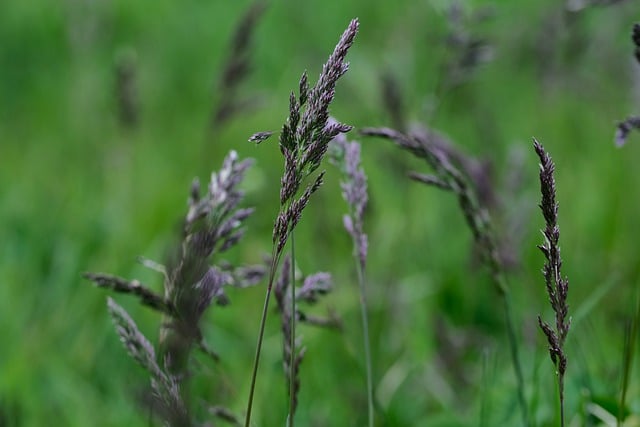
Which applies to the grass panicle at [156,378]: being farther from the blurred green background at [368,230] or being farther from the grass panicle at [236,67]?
the grass panicle at [236,67]

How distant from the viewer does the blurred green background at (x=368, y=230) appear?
222 centimetres

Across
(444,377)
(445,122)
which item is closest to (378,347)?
(444,377)

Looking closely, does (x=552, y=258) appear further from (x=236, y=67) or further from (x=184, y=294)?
(x=236, y=67)

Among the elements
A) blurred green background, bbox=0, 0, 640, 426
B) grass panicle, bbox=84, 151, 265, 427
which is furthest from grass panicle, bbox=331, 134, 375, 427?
blurred green background, bbox=0, 0, 640, 426

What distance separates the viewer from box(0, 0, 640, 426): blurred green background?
2.22 metres

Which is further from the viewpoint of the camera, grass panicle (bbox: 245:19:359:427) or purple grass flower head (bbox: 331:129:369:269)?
purple grass flower head (bbox: 331:129:369:269)

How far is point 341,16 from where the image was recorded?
8141mm

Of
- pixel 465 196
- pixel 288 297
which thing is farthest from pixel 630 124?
pixel 288 297

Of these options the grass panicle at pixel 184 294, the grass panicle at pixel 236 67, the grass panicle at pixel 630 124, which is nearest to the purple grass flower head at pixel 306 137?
A: the grass panicle at pixel 184 294

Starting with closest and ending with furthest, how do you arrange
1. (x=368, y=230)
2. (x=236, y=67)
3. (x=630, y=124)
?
(x=630, y=124)
(x=236, y=67)
(x=368, y=230)

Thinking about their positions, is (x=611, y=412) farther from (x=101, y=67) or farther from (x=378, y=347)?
(x=101, y=67)

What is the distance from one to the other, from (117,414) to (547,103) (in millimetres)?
3033

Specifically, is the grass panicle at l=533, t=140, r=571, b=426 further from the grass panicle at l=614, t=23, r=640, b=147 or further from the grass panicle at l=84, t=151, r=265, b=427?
the grass panicle at l=84, t=151, r=265, b=427

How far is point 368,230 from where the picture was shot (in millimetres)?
3025
